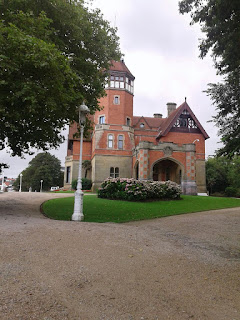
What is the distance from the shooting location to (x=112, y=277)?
12.5 ft

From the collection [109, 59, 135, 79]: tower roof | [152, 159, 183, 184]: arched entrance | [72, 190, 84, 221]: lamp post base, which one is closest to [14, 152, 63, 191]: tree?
[109, 59, 135, 79]: tower roof

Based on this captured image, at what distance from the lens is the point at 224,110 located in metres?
13.8

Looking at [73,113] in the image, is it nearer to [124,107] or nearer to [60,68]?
[60,68]

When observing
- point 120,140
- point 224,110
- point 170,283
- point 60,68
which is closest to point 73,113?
point 60,68

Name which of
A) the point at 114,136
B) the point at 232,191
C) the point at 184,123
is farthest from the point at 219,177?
the point at 114,136

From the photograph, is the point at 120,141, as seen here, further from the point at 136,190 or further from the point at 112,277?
the point at 112,277

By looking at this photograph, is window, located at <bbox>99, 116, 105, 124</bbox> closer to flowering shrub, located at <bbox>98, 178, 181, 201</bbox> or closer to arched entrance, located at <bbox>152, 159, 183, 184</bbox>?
arched entrance, located at <bbox>152, 159, 183, 184</bbox>

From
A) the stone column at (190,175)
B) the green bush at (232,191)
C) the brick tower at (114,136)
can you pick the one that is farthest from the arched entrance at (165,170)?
the green bush at (232,191)

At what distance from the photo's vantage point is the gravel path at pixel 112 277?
2.88m

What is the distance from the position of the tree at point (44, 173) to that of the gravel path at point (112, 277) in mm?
57886

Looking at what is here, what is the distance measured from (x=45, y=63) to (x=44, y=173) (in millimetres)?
57598

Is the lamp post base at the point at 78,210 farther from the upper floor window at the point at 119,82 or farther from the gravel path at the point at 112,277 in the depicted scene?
the upper floor window at the point at 119,82

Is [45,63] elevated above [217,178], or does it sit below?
above

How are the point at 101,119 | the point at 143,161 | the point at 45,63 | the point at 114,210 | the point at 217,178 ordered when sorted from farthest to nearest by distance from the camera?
the point at 217,178, the point at 101,119, the point at 143,161, the point at 114,210, the point at 45,63
